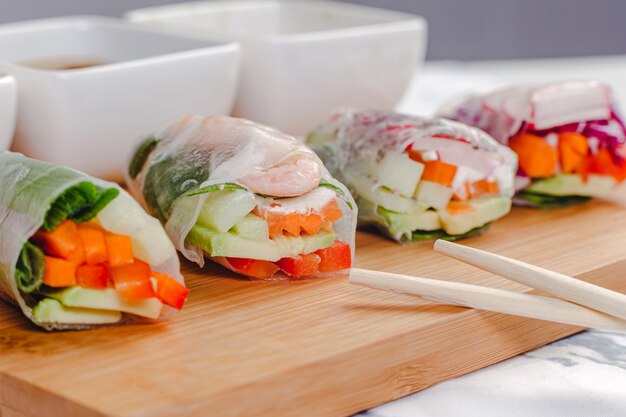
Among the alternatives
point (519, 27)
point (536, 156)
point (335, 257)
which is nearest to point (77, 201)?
point (335, 257)

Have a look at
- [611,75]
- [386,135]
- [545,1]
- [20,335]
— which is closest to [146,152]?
[386,135]

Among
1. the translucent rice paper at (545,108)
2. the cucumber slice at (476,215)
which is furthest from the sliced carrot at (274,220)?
the translucent rice paper at (545,108)

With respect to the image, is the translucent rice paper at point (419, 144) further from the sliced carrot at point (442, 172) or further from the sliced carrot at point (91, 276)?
the sliced carrot at point (91, 276)

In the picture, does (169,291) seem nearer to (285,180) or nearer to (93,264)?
(93,264)

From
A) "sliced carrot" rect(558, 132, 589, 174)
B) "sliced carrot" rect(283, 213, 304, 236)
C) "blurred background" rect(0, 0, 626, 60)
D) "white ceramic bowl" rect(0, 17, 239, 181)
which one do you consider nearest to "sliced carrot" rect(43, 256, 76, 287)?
"sliced carrot" rect(283, 213, 304, 236)

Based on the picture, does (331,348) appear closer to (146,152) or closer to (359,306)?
(359,306)

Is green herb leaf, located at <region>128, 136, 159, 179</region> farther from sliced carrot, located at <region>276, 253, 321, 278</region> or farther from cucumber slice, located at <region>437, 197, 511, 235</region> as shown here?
cucumber slice, located at <region>437, 197, 511, 235</region>
